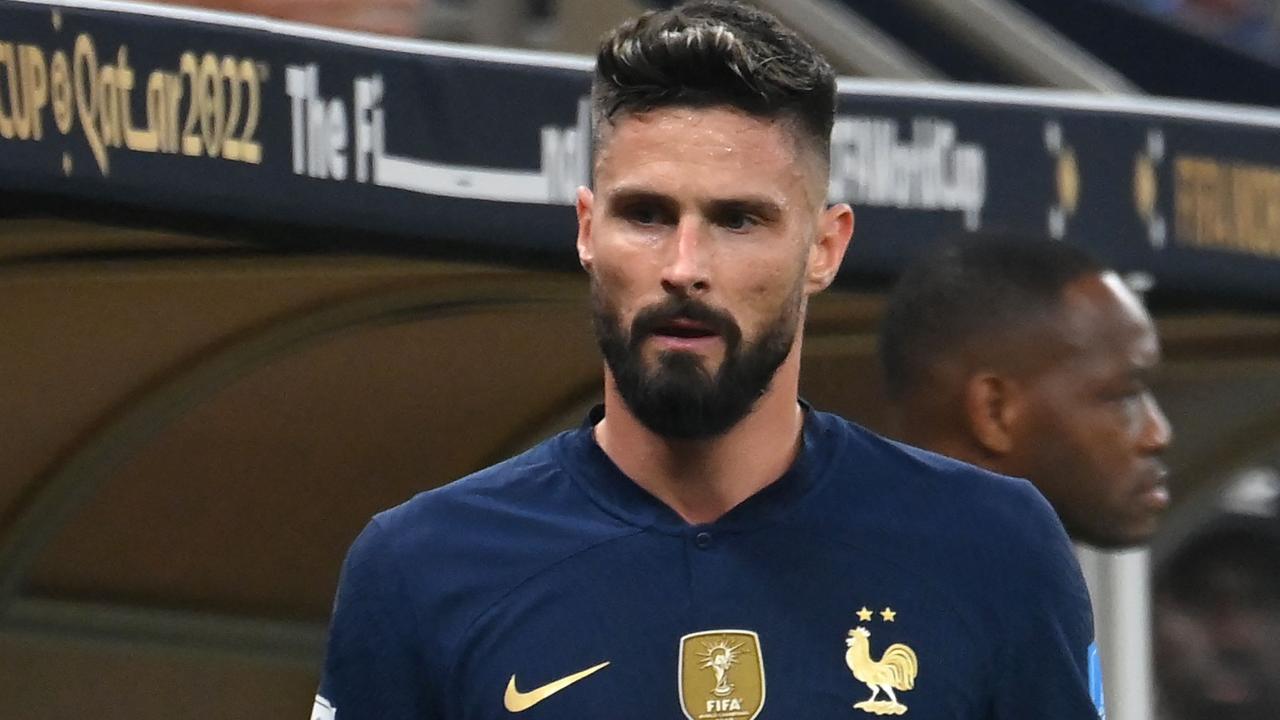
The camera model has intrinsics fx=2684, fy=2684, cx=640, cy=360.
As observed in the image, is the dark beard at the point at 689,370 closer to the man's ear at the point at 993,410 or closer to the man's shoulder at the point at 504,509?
the man's shoulder at the point at 504,509

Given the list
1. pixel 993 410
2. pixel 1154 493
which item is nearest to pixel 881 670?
pixel 993 410

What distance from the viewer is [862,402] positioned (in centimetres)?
480

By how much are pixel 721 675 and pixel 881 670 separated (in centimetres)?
12

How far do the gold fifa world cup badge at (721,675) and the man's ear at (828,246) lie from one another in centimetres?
29

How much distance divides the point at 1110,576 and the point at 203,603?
1.83 meters

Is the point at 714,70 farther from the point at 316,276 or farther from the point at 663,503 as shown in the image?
the point at 316,276

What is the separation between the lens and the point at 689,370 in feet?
6.72

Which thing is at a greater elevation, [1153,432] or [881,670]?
[881,670]

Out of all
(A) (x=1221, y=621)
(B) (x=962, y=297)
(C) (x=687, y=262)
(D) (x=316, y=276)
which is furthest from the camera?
(A) (x=1221, y=621)

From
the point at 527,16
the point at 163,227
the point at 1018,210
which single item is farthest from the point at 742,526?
the point at 527,16

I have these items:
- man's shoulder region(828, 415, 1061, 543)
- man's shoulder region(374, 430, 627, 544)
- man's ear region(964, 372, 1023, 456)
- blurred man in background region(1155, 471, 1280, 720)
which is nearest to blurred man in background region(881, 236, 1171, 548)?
man's ear region(964, 372, 1023, 456)

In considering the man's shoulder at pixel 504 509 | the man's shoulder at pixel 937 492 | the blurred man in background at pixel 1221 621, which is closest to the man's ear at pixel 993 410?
the man's shoulder at pixel 937 492

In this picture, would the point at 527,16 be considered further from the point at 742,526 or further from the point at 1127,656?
the point at 742,526

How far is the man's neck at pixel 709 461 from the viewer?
2.16 metres
